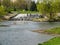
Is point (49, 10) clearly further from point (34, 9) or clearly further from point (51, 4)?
point (34, 9)

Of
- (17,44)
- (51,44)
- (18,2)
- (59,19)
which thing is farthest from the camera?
(18,2)

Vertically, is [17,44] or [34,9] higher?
[17,44]

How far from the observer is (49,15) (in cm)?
6762

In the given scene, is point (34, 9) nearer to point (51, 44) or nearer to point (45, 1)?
point (45, 1)

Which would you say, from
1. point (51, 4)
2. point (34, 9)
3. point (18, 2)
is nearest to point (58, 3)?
point (51, 4)

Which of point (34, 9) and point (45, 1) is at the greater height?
point (45, 1)

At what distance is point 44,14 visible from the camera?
68.6 meters

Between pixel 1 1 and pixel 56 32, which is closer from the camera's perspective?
pixel 56 32

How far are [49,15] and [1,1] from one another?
51.2 metres

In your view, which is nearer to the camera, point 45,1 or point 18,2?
point 45,1

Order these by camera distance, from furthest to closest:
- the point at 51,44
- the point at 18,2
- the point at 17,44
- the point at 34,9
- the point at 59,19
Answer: the point at 18,2 < the point at 34,9 < the point at 59,19 < the point at 17,44 < the point at 51,44

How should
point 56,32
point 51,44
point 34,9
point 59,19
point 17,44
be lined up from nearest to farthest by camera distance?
point 51,44, point 17,44, point 56,32, point 59,19, point 34,9

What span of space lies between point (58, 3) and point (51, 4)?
206cm

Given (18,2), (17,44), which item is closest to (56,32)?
(17,44)
